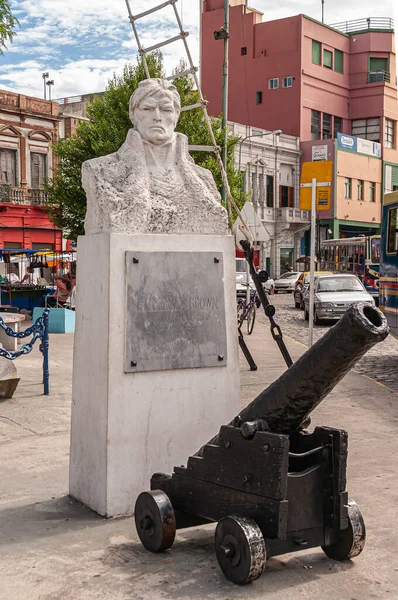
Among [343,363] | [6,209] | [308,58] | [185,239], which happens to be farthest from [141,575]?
[308,58]

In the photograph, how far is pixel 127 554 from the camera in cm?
464

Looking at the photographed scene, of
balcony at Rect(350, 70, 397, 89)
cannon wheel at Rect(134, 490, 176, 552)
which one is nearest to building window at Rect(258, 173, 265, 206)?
balcony at Rect(350, 70, 397, 89)

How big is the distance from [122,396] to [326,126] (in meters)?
58.9

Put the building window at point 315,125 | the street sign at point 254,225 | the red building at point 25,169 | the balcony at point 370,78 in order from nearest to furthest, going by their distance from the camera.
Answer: the street sign at point 254,225, the red building at point 25,169, the building window at point 315,125, the balcony at point 370,78

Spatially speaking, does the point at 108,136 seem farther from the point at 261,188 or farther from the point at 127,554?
the point at 261,188

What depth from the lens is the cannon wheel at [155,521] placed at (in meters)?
4.55

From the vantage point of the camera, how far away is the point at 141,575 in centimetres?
432

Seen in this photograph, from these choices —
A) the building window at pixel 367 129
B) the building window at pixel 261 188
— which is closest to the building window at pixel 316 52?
the building window at pixel 367 129

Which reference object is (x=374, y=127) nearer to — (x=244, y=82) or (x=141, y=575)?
(x=244, y=82)

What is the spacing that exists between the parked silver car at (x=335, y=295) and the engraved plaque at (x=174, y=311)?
17.8 meters

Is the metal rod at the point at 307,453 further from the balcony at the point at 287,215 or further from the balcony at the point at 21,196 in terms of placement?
the balcony at the point at 287,215

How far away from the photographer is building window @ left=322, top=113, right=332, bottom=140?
61250 millimetres

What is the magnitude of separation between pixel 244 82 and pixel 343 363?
192 feet

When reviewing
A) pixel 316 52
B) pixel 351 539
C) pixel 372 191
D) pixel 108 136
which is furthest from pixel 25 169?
pixel 351 539
